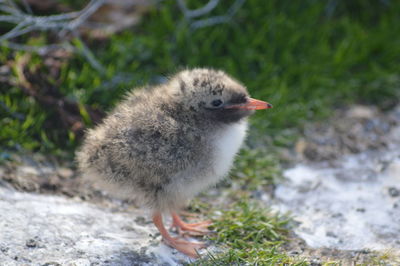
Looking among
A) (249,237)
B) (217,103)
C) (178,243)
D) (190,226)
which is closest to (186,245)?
(178,243)

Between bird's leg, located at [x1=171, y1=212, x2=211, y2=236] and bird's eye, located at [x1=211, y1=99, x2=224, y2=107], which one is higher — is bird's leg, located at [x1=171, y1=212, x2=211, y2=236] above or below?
below

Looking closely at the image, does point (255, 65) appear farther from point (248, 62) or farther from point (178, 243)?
point (178, 243)

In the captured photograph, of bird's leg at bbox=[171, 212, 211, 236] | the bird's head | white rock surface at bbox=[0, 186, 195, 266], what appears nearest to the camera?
white rock surface at bbox=[0, 186, 195, 266]

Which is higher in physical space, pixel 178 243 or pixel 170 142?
pixel 170 142

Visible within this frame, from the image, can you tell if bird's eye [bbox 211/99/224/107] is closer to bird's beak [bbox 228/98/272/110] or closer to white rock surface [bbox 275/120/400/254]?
bird's beak [bbox 228/98/272/110]

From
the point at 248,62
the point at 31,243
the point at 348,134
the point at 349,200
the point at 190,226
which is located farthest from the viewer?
the point at 248,62

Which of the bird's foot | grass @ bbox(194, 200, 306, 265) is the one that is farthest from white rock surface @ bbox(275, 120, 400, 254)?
the bird's foot

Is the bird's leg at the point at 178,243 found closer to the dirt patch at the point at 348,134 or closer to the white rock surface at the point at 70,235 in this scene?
the white rock surface at the point at 70,235
